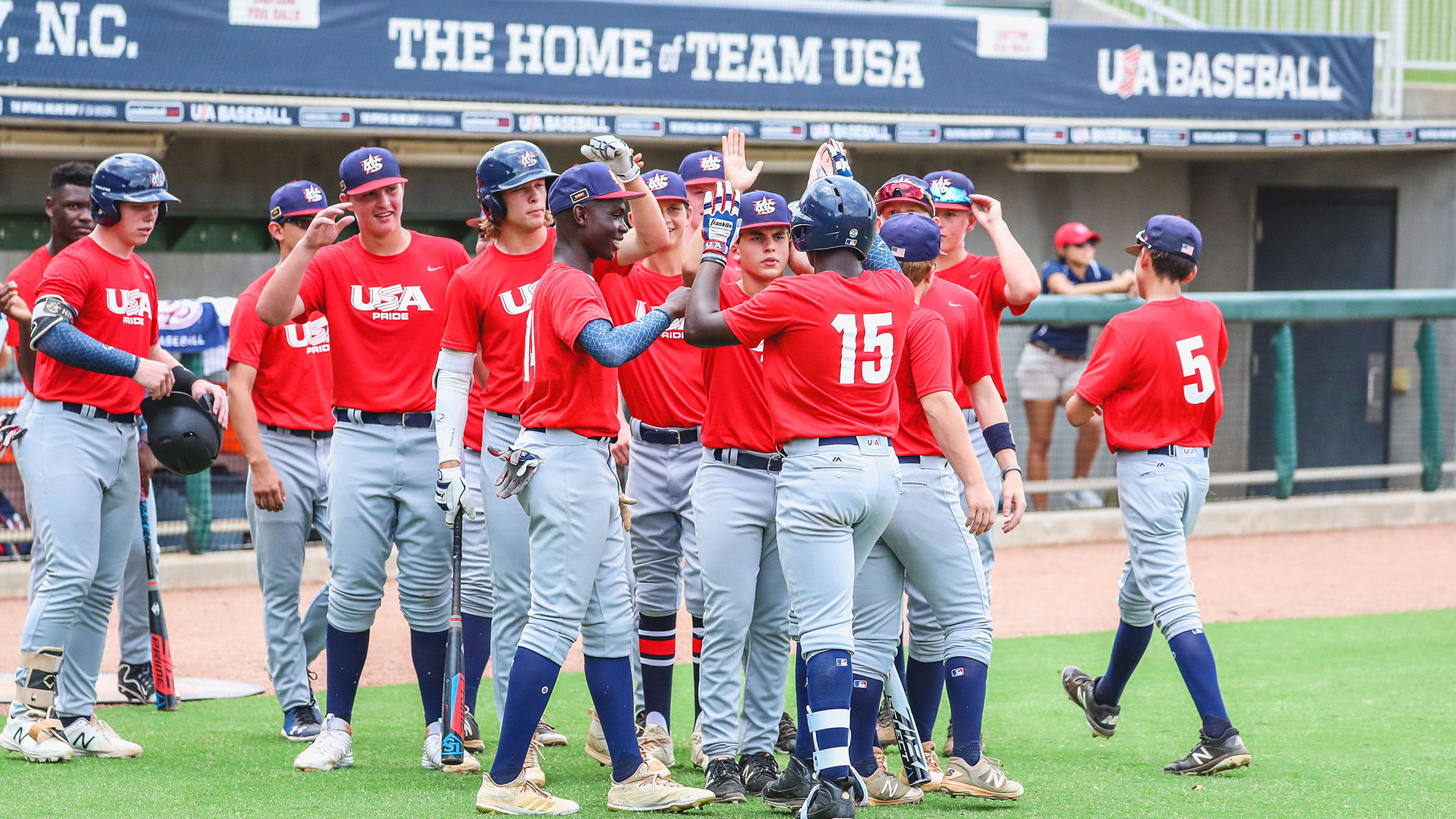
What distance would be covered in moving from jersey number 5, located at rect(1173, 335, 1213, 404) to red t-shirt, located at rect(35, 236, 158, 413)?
3.51 meters

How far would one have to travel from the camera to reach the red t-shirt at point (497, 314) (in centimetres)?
467

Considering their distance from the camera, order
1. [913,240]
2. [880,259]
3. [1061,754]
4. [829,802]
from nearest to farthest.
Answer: [829,802]
[880,259]
[913,240]
[1061,754]

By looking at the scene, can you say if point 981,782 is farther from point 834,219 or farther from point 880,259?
point 834,219

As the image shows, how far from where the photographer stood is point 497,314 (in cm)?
469

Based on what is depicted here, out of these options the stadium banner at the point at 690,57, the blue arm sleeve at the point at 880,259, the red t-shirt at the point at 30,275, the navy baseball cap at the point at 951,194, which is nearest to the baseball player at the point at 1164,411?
the navy baseball cap at the point at 951,194

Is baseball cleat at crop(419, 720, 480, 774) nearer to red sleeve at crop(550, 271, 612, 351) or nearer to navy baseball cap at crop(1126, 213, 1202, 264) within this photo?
red sleeve at crop(550, 271, 612, 351)

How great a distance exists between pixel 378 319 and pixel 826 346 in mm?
1661

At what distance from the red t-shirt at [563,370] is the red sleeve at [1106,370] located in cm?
173

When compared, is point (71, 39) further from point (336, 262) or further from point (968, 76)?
point (968, 76)

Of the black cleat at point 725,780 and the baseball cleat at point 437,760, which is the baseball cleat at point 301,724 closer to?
the baseball cleat at point 437,760

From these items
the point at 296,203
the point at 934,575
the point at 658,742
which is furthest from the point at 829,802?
the point at 296,203

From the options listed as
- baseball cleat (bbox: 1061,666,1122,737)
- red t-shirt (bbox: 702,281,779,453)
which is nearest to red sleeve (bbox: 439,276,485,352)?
red t-shirt (bbox: 702,281,779,453)

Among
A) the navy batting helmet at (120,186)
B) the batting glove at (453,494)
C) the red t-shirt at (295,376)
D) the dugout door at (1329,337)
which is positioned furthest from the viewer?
the dugout door at (1329,337)

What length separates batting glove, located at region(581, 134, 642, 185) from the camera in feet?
14.2
